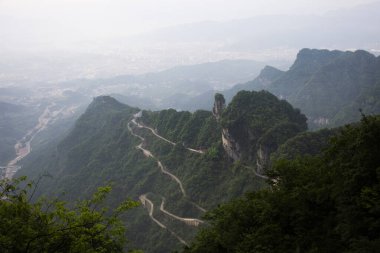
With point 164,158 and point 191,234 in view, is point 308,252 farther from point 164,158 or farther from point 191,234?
point 164,158

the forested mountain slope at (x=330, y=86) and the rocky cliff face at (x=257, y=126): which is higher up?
the rocky cliff face at (x=257, y=126)

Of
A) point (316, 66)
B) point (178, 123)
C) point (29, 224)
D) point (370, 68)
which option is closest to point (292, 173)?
point (29, 224)

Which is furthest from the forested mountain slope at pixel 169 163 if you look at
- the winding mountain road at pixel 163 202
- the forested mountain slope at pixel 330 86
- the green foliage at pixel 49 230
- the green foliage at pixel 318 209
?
the forested mountain slope at pixel 330 86

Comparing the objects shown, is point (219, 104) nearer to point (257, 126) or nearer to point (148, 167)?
point (257, 126)

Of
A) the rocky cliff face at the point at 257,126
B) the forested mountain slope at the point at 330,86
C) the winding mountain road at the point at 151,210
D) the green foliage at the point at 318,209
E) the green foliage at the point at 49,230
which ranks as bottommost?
the winding mountain road at the point at 151,210

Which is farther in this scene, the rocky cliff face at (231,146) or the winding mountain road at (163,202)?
the rocky cliff face at (231,146)

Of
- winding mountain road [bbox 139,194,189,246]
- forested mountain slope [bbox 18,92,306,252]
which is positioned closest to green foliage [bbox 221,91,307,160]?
forested mountain slope [bbox 18,92,306,252]

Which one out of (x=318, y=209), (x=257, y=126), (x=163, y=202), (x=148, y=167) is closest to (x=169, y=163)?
(x=148, y=167)

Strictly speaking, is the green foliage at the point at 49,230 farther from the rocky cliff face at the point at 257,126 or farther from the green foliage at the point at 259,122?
the green foliage at the point at 259,122
